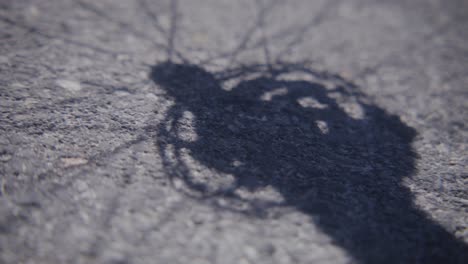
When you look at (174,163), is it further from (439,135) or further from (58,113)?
(439,135)

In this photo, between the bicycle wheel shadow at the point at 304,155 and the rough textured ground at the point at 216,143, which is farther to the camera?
the bicycle wheel shadow at the point at 304,155

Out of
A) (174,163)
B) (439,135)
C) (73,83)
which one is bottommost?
(174,163)

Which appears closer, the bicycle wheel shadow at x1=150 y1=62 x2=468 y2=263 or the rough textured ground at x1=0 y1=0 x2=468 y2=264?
the rough textured ground at x1=0 y1=0 x2=468 y2=264

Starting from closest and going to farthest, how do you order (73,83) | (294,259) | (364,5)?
(294,259) < (73,83) < (364,5)

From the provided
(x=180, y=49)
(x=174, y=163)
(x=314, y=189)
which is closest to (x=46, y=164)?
(x=174, y=163)
